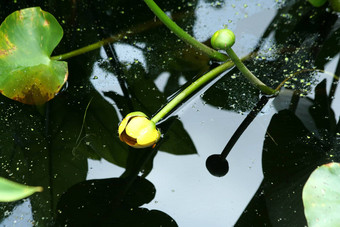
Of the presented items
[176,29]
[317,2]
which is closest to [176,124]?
[176,29]

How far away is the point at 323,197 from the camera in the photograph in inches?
33.8

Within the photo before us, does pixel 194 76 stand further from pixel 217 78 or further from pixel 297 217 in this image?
pixel 297 217

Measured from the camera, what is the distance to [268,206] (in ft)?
3.39

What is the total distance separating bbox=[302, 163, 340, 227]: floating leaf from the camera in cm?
85

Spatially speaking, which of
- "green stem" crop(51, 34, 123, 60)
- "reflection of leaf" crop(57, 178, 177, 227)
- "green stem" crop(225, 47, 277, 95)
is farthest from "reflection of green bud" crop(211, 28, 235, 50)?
"green stem" crop(51, 34, 123, 60)

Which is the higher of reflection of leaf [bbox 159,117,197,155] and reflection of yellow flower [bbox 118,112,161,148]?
reflection of leaf [bbox 159,117,197,155]

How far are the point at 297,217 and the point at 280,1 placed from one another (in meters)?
0.79

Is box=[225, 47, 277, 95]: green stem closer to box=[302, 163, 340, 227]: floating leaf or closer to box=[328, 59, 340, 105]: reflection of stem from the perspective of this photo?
box=[328, 59, 340, 105]: reflection of stem

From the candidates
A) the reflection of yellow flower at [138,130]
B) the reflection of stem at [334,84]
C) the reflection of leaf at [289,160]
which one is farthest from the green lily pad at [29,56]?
the reflection of stem at [334,84]

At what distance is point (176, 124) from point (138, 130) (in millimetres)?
184

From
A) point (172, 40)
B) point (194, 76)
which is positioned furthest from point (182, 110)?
point (172, 40)

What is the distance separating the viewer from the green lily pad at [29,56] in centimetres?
114

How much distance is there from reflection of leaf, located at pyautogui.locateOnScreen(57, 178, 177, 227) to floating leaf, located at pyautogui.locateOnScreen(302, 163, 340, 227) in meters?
0.34

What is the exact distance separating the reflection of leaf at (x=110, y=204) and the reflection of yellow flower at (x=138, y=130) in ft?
0.39
